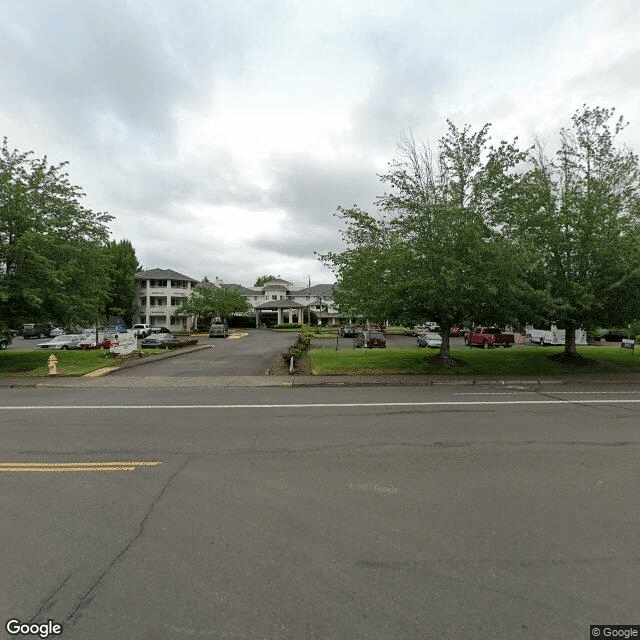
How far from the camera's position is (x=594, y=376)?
1603 centimetres

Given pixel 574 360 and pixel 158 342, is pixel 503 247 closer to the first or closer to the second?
pixel 574 360

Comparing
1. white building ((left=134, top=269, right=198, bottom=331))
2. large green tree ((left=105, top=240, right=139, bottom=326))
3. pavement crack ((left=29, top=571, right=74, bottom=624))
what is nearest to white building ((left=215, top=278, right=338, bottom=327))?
white building ((left=134, top=269, right=198, bottom=331))

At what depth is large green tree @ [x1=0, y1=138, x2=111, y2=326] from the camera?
54.8 feet

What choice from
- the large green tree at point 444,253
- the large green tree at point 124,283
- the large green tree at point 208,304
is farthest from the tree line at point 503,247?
the large green tree at point 124,283

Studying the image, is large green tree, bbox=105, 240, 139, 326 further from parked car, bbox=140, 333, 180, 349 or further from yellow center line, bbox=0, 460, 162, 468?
yellow center line, bbox=0, 460, 162, 468

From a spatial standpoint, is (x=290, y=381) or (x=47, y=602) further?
(x=290, y=381)

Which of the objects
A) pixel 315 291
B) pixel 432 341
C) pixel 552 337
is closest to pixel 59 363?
pixel 432 341

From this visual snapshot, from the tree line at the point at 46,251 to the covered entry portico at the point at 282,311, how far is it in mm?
51455

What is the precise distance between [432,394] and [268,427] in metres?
6.24

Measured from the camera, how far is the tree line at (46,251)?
54.9 ft

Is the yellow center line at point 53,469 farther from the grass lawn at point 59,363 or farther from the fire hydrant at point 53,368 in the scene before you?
the fire hydrant at point 53,368

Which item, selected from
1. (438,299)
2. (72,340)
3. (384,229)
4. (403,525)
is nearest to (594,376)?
(438,299)

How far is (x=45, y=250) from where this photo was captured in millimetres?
17297

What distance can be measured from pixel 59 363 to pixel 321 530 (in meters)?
19.0
